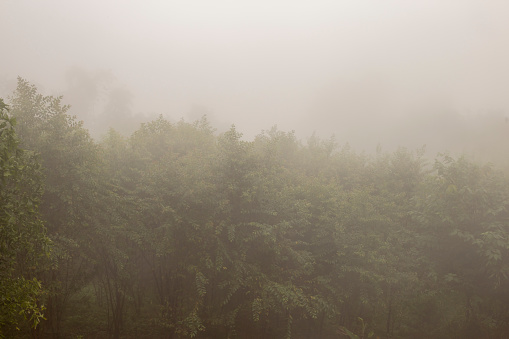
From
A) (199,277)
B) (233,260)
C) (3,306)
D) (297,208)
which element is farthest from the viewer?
(297,208)

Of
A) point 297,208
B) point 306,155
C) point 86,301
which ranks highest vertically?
point 306,155

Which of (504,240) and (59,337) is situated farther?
(504,240)

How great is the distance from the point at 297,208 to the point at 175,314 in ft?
25.4

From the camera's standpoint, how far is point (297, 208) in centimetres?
1491

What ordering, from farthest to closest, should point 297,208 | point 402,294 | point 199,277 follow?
point 402,294 → point 297,208 → point 199,277

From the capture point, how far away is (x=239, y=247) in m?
13.3

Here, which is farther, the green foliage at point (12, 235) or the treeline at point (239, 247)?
the treeline at point (239, 247)

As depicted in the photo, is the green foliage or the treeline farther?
the treeline

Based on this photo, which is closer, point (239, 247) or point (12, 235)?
point (12, 235)

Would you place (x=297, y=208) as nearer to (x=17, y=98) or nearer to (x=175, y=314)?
(x=175, y=314)

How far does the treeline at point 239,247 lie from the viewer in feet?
39.6

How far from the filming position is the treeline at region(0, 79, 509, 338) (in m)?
12.1

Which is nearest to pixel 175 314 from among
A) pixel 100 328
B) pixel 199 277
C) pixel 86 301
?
pixel 199 277

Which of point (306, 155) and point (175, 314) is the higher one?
point (306, 155)
